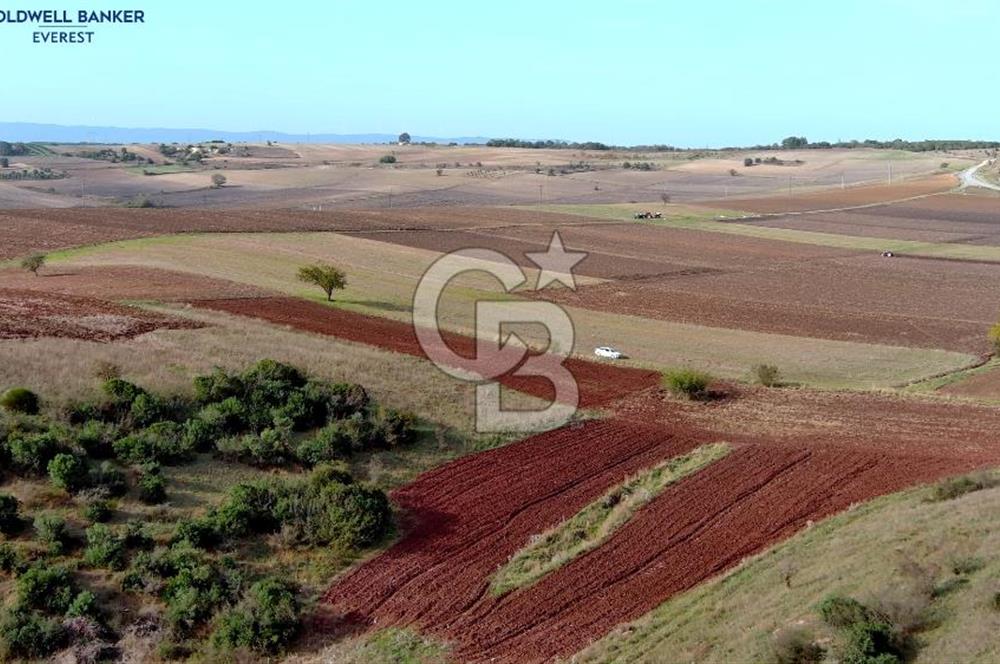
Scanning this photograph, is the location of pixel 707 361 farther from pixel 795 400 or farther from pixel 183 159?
pixel 183 159

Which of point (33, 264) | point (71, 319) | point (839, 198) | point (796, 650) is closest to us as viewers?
point (796, 650)

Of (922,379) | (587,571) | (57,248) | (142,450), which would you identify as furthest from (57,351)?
(57,248)

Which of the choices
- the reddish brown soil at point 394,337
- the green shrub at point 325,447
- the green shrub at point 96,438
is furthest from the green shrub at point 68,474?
the reddish brown soil at point 394,337

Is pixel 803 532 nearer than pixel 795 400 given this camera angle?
Yes

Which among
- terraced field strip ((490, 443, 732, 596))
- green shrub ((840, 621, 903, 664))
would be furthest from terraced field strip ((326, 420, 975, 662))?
green shrub ((840, 621, 903, 664))

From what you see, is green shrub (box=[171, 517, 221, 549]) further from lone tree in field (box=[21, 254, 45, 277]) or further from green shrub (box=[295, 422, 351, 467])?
lone tree in field (box=[21, 254, 45, 277])

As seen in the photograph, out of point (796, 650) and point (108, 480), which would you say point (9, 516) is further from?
point (796, 650)

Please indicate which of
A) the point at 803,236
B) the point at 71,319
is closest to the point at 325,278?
the point at 71,319
